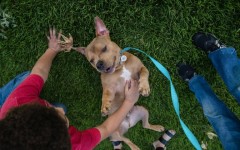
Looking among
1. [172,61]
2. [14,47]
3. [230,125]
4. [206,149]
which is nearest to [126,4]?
[172,61]

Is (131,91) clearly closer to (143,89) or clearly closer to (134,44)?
(143,89)

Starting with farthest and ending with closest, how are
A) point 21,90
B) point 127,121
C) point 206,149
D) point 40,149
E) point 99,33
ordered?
point 206,149 → point 127,121 → point 99,33 → point 21,90 → point 40,149

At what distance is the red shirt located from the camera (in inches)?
118

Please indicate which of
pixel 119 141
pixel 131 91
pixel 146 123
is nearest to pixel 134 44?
pixel 131 91

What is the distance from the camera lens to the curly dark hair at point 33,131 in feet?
7.23

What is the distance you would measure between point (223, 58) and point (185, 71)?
0.56m

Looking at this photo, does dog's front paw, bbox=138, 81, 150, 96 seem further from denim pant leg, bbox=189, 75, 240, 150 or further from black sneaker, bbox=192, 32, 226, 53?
black sneaker, bbox=192, 32, 226, 53

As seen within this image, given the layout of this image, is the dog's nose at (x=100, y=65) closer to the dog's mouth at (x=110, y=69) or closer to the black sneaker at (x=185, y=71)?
the dog's mouth at (x=110, y=69)

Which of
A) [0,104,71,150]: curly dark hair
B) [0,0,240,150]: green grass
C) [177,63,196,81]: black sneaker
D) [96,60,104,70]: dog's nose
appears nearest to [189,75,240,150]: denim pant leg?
[177,63,196,81]: black sneaker

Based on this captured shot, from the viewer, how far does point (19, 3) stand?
4285 millimetres

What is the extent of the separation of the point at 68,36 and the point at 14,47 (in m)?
0.85

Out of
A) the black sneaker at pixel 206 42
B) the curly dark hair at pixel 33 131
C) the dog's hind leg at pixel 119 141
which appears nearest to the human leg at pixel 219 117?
the black sneaker at pixel 206 42

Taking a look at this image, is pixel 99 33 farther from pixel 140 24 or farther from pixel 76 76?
pixel 76 76

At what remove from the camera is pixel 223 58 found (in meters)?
3.61
